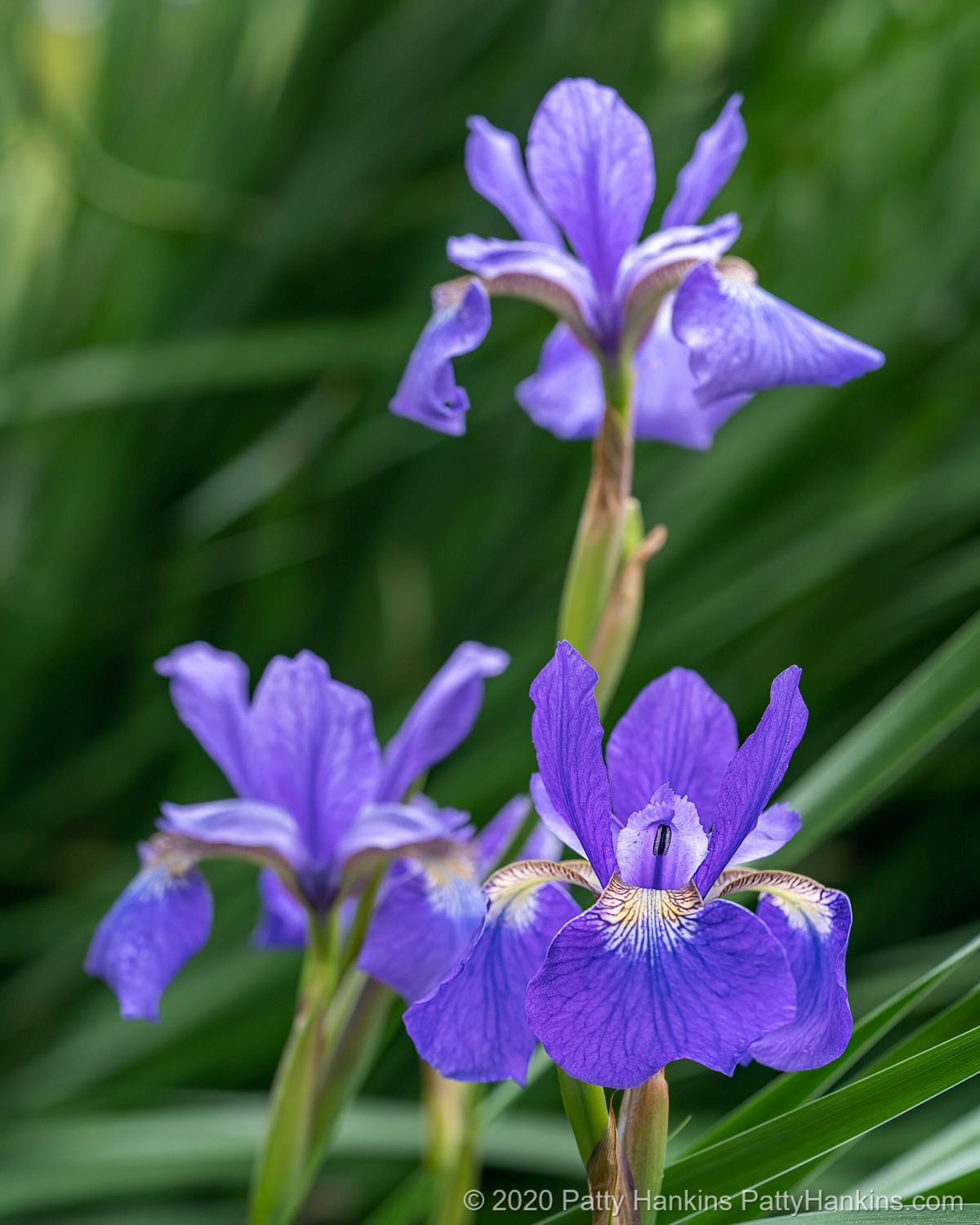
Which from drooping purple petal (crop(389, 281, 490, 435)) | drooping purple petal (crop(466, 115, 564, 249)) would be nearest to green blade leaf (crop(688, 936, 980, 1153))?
drooping purple petal (crop(389, 281, 490, 435))

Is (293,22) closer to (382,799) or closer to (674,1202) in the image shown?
(382,799)

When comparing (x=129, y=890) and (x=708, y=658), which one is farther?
(x=708, y=658)

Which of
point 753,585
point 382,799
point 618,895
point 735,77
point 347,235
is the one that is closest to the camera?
point 618,895

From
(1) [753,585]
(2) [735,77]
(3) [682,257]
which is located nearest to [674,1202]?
(3) [682,257]

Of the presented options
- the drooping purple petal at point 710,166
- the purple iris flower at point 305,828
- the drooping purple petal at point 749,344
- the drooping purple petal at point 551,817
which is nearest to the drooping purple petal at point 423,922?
the purple iris flower at point 305,828

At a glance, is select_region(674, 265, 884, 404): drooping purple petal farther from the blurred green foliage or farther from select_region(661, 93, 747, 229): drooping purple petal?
the blurred green foliage

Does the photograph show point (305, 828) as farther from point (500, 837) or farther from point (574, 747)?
point (574, 747)
